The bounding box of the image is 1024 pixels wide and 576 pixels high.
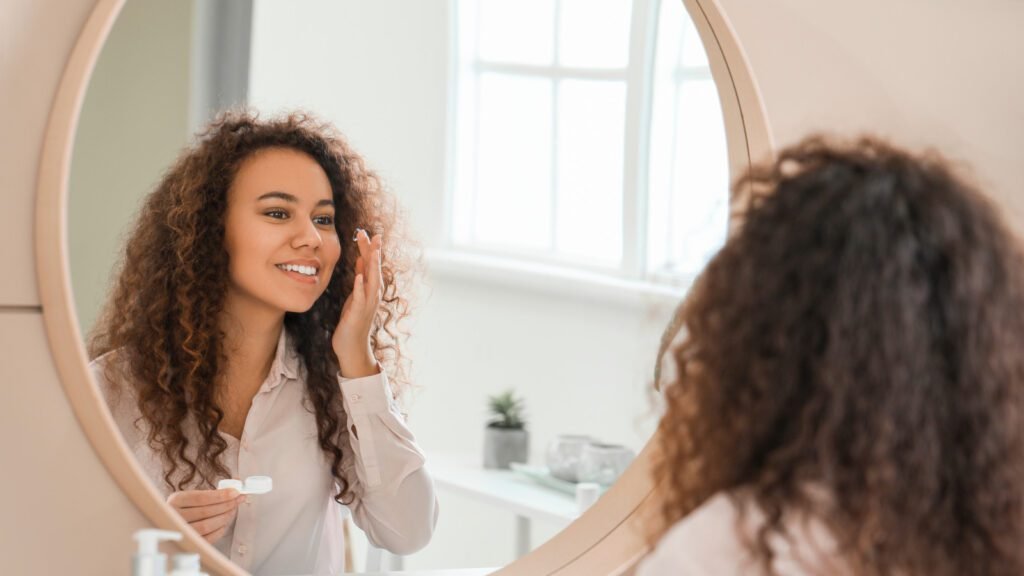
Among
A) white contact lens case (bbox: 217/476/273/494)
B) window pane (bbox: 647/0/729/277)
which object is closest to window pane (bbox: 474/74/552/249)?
window pane (bbox: 647/0/729/277)

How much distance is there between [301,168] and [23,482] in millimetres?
407

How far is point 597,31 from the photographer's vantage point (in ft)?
7.98

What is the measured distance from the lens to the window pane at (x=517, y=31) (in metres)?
2.53

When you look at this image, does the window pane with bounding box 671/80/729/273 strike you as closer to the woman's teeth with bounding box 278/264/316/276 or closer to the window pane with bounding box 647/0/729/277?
the window pane with bounding box 647/0/729/277

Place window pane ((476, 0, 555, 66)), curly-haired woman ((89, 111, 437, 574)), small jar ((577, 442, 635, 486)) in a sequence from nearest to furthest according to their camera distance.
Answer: curly-haired woman ((89, 111, 437, 574))
small jar ((577, 442, 635, 486))
window pane ((476, 0, 555, 66))

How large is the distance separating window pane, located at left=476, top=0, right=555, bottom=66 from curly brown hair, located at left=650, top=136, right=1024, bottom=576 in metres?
2.03

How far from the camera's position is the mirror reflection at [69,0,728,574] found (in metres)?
0.93

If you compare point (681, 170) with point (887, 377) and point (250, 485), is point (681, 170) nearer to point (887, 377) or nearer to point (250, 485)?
point (250, 485)

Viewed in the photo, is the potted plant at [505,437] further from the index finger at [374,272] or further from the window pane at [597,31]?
the index finger at [374,272]

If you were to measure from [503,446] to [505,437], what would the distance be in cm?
2

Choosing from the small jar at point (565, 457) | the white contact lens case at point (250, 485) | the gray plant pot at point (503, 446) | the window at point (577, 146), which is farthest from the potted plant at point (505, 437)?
the white contact lens case at point (250, 485)

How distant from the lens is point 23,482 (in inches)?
28.6

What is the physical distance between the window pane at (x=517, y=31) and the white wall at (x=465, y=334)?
98 mm

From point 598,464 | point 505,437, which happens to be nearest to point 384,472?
point 598,464
